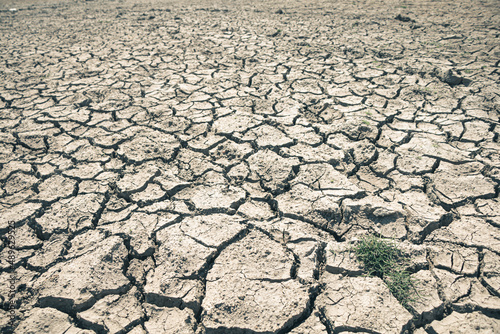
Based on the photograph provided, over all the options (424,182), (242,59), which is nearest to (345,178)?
(424,182)

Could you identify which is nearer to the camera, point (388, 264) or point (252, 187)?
point (388, 264)

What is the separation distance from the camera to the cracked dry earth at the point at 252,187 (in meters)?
1.66

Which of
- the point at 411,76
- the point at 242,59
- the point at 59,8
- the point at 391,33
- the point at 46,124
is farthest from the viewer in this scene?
the point at 59,8

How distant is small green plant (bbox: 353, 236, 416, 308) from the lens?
5.50ft

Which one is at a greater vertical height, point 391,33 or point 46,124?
point 391,33

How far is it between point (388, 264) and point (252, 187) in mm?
1095

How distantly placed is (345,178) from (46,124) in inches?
124

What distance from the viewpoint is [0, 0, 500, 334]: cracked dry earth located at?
5.46 ft

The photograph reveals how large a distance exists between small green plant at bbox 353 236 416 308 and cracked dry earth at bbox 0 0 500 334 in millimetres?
45

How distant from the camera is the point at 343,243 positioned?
1.96 meters

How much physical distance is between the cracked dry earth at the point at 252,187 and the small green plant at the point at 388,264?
0.15ft

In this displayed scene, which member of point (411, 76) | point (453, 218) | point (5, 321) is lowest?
point (5, 321)

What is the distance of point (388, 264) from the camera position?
1811mm

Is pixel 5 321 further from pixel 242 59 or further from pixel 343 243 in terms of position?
pixel 242 59
